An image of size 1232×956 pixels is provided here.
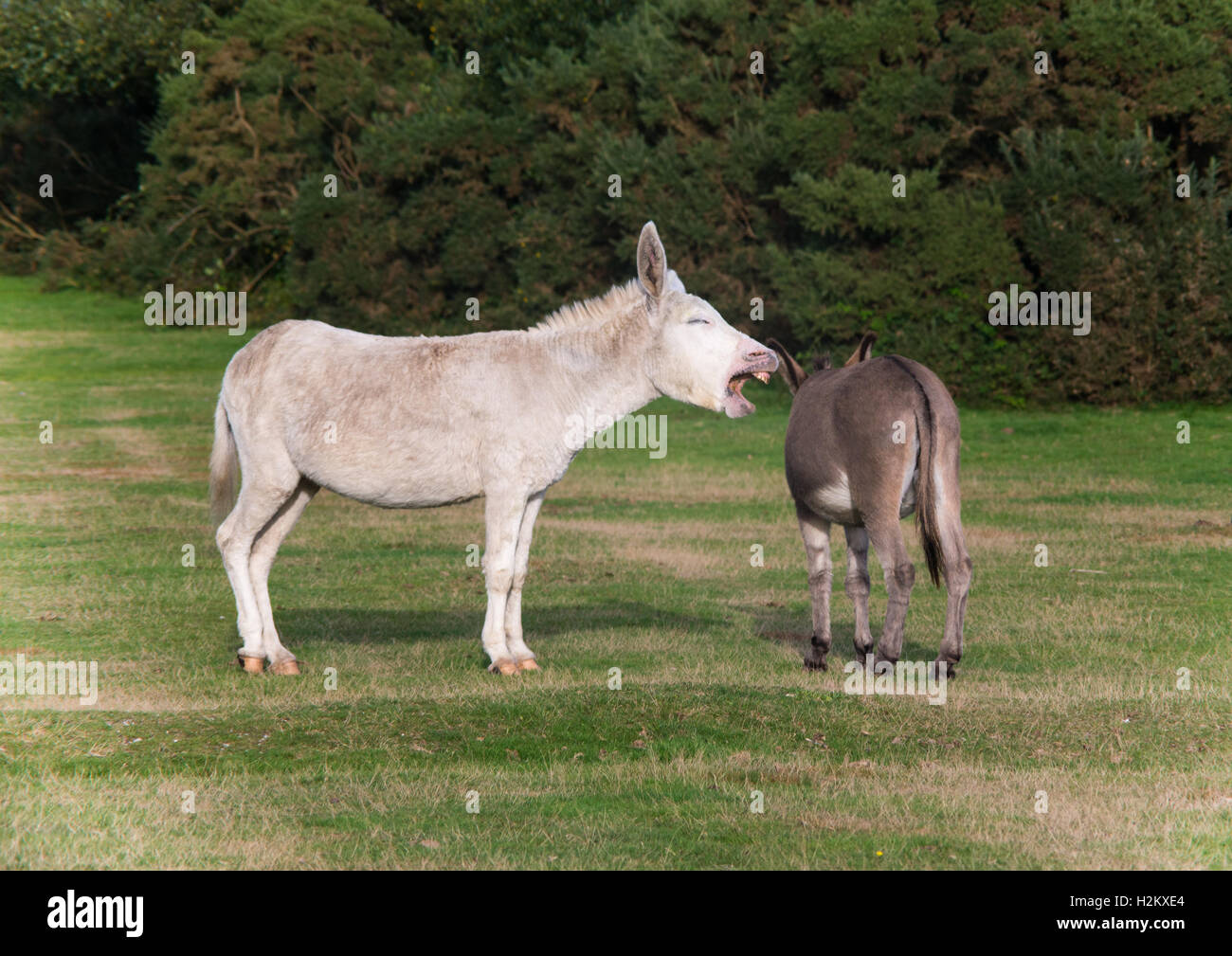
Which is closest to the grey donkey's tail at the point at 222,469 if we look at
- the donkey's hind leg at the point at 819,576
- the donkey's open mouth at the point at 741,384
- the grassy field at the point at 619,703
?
the grassy field at the point at 619,703

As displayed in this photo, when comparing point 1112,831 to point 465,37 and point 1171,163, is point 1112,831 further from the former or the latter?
point 465,37

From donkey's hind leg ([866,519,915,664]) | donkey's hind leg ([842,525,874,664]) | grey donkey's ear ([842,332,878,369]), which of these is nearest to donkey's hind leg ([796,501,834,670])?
donkey's hind leg ([842,525,874,664])

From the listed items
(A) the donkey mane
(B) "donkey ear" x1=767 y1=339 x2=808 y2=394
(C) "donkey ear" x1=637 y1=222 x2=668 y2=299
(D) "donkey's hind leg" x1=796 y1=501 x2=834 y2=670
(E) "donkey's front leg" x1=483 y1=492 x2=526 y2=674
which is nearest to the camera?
(C) "donkey ear" x1=637 y1=222 x2=668 y2=299

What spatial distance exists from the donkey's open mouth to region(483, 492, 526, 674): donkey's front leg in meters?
1.52

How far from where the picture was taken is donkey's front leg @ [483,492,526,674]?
409 inches

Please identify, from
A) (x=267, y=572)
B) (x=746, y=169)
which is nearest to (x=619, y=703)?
(x=267, y=572)

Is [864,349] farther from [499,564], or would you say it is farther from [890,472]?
[499,564]

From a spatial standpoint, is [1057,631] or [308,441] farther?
[1057,631]

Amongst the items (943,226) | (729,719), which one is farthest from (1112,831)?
(943,226)

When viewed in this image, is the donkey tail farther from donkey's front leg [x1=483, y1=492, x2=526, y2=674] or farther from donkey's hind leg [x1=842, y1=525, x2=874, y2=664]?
donkey's front leg [x1=483, y1=492, x2=526, y2=674]

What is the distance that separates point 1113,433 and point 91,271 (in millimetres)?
37426

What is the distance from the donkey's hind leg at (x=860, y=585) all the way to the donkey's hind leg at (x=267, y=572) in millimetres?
3852

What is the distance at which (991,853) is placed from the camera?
23.4 feet

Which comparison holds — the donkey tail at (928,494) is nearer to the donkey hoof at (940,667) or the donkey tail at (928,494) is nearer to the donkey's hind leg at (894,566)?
the donkey's hind leg at (894,566)
